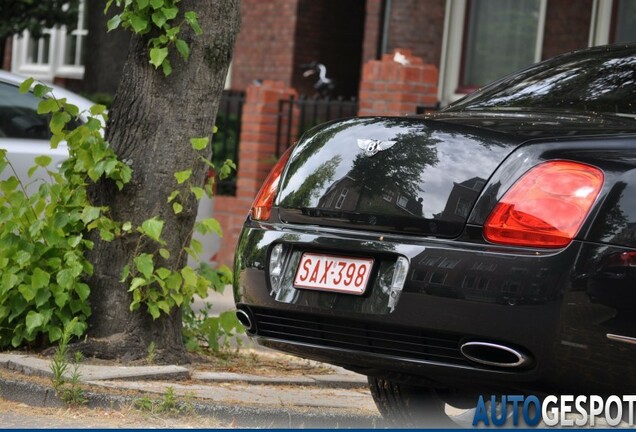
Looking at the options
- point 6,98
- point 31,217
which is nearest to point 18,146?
point 6,98

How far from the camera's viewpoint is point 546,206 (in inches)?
Result: 155

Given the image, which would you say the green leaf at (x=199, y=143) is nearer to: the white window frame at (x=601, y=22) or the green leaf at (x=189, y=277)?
the green leaf at (x=189, y=277)

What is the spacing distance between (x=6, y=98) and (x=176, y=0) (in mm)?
3098

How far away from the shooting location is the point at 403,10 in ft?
47.1

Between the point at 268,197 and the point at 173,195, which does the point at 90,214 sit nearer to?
the point at 173,195

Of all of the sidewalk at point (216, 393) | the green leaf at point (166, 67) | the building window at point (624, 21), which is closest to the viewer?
the sidewalk at point (216, 393)

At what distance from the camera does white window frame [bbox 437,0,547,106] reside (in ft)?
46.4

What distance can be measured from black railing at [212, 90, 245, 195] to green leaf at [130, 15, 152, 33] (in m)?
7.27

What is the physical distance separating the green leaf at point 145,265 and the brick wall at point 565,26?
8144 mm

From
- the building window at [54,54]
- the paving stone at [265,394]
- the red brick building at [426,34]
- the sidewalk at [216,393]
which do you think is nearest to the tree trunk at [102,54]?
the red brick building at [426,34]

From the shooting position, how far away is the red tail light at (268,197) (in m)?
4.78

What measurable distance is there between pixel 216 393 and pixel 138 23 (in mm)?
1768

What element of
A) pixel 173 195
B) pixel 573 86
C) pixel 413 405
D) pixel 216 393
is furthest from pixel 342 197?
pixel 173 195

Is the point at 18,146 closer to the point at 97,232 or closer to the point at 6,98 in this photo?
the point at 6,98
